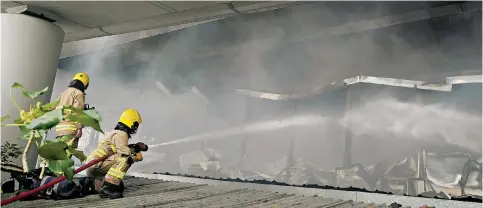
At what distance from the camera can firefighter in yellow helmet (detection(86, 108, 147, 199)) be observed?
3291 millimetres

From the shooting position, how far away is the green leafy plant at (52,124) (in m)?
0.54

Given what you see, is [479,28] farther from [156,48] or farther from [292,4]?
[156,48]

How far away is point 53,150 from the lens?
60cm

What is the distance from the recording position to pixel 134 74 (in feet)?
19.4

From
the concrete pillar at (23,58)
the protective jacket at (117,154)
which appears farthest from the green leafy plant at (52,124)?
the concrete pillar at (23,58)

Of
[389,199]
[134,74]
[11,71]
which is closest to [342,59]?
[389,199]

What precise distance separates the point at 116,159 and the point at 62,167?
2969mm

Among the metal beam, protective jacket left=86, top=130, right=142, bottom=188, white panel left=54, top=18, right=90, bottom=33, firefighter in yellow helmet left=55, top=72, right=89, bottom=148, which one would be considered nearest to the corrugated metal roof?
protective jacket left=86, top=130, right=142, bottom=188

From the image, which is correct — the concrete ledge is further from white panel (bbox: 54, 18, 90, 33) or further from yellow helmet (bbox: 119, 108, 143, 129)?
white panel (bbox: 54, 18, 90, 33)

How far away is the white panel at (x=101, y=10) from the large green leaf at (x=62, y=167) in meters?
4.09

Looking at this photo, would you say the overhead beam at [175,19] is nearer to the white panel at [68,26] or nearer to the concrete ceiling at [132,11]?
the concrete ceiling at [132,11]

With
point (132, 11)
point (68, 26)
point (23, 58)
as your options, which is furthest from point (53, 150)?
point (68, 26)

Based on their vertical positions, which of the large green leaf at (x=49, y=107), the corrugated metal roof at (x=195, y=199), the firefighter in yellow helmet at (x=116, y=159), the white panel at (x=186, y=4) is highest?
the white panel at (x=186, y=4)

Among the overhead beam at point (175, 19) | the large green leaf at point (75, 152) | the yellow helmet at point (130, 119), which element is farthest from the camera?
the overhead beam at point (175, 19)
